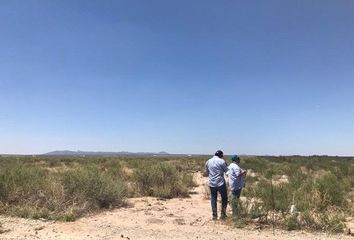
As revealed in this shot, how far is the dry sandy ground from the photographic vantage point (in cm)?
1005

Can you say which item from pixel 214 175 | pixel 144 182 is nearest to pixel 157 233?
pixel 214 175

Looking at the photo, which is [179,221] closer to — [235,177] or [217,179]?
[217,179]

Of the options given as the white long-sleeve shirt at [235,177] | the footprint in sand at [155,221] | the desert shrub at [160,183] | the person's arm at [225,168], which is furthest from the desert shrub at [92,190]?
the white long-sleeve shirt at [235,177]

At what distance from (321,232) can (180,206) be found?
593cm

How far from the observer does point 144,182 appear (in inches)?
729

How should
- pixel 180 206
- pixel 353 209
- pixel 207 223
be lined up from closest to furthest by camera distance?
1. pixel 207 223
2. pixel 353 209
3. pixel 180 206

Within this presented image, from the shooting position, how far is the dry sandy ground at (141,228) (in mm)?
10047

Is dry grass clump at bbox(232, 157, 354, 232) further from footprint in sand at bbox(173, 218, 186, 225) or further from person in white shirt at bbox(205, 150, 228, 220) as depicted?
footprint in sand at bbox(173, 218, 186, 225)

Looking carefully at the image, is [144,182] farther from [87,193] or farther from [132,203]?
[87,193]

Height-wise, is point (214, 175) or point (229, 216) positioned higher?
point (214, 175)

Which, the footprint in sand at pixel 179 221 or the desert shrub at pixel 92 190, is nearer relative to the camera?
the footprint in sand at pixel 179 221

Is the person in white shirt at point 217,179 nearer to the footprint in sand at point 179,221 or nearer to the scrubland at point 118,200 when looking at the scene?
the scrubland at point 118,200

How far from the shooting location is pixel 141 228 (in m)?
11.1

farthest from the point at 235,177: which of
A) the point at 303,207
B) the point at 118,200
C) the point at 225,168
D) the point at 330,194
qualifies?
the point at 118,200
